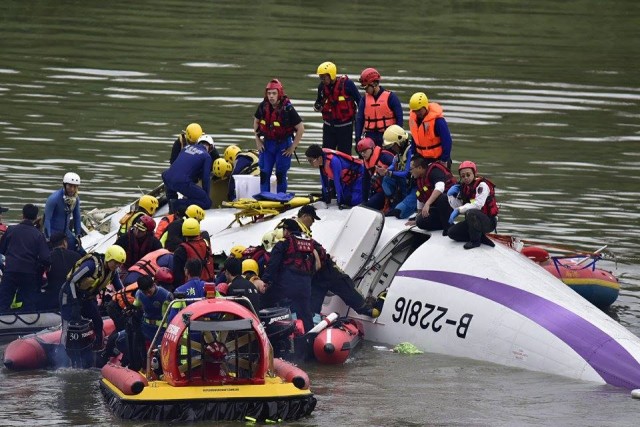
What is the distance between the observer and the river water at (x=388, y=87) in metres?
18.9

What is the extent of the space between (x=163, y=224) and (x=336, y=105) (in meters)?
3.36

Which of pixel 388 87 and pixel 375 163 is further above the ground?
pixel 388 87

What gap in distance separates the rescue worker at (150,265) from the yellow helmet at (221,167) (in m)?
4.05

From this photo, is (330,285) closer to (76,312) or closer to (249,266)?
(249,266)

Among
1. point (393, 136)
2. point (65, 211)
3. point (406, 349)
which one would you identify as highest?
point (393, 136)

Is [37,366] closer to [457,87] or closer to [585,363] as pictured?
[585,363]

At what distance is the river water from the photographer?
1892cm

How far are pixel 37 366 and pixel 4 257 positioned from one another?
3.22 meters

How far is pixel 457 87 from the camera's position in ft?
145

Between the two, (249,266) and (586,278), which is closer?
(249,266)

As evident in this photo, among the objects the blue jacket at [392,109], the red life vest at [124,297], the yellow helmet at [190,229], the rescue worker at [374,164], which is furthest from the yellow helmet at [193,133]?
the red life vest at [124,297]

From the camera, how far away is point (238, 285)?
19.5 m

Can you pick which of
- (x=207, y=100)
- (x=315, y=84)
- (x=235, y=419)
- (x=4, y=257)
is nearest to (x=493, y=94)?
(x=315, y=84)

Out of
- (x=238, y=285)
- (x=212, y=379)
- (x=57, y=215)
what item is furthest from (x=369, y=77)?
(x=212, y=379)
